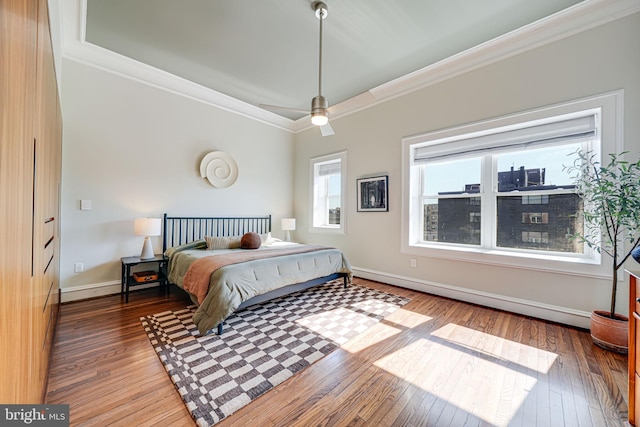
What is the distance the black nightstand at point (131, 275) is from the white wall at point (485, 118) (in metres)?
2.67

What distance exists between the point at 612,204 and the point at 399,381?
7.38ft

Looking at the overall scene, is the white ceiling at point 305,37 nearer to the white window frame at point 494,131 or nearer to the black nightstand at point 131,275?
the white window frame at point 494,131

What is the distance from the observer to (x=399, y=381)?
5.66 ft

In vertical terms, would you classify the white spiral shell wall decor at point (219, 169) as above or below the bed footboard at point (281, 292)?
above

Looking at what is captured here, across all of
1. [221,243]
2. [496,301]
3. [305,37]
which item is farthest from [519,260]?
[221,243]

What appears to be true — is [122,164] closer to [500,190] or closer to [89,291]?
[89,291]

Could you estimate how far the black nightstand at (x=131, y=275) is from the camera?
10.1 feet

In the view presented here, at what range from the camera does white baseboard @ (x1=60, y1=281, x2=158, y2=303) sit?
2.99 m

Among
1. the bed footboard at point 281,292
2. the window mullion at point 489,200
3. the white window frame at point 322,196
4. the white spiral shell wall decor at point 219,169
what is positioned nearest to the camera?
the bed footboard at point 281,292

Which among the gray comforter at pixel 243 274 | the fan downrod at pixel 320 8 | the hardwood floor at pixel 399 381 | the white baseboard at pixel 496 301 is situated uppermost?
the fan downrod at pixel 320 8

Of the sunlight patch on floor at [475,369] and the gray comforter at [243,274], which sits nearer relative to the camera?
the sunlight patch on floor at [475,369]

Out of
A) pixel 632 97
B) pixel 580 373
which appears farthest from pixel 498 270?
pixel 632 97

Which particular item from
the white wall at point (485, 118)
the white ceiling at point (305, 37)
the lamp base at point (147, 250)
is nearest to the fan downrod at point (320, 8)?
the white ceiling at point (305, 37)

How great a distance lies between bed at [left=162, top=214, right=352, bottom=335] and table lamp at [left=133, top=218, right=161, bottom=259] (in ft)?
0.77
